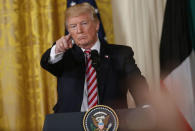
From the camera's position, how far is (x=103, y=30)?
255 cm

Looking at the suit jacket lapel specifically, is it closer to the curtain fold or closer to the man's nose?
the man's nose

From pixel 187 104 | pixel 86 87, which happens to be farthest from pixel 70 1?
pixel 187 104

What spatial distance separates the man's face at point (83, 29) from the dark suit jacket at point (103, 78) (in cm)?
11

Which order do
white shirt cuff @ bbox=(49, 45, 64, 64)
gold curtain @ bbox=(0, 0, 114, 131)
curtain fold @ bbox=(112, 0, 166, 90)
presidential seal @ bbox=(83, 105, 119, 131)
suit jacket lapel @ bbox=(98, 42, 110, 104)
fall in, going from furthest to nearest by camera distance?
1. curtain fold @ bbox=(112, 0, 166, 90)
2. gold curtain @ bbox=(0, 0, 114, 131)
3. suit jacket lapel @ bbox=(98, 42, 110, 104)
4. white shirt cuff @ bbox=(49, 45, 64, 64)
5. presidential seal @ bbox=(83, 105, 119, 131)

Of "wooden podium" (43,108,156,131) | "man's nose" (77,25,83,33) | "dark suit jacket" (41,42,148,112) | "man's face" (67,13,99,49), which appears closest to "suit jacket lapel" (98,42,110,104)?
"dark suit jacket" (41,42,148,112)

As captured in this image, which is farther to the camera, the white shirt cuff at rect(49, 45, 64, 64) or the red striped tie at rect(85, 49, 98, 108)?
the red striped tie at rect(85, 49, 98, 108)

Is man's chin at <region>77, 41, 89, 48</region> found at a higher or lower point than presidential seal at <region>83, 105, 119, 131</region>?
higher

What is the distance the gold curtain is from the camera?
2633 millimetres

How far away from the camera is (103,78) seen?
5.76ft

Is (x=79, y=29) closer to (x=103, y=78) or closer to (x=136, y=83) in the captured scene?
(x=103, y=78)

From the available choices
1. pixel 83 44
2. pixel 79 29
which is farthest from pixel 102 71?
pixel 79 29

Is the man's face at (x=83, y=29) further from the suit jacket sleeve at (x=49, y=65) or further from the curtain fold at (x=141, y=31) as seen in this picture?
the curtain fold at (x=141, y=31)

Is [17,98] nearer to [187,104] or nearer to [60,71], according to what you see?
[60,71]

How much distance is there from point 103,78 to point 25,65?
120 cm
